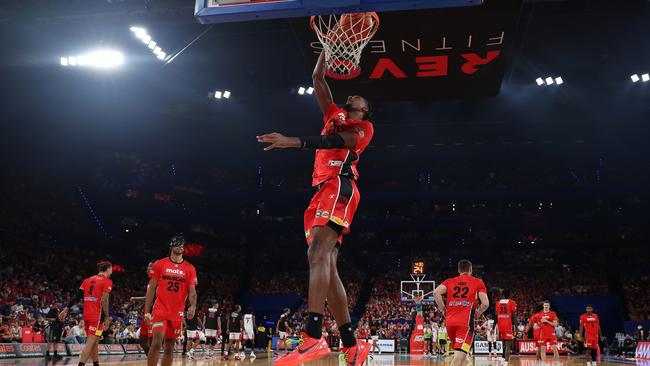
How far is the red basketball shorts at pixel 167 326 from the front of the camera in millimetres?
7781

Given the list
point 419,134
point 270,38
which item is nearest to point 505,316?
point 270,38

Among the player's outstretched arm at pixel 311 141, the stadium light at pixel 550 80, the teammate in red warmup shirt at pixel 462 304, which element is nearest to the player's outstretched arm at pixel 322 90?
the player's outstretched arm at pixel 311 141

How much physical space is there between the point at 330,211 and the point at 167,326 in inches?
169

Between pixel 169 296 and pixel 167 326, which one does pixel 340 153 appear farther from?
pixel 167 326

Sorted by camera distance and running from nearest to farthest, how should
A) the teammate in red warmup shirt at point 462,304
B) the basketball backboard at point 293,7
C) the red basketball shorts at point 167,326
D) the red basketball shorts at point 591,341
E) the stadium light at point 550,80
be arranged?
the basketball backboard at point 293,7
the red basketball shorts at point 167,326
the teammate in red warmup shirt at point 462,304
the red basketball shorts at point 591,341
the stadium light at point 550,80

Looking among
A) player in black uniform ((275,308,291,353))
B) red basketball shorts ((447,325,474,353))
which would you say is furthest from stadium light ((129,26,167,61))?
red basketball shorts ((447,325,474,353))

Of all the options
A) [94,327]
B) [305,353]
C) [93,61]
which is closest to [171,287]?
[94,327]

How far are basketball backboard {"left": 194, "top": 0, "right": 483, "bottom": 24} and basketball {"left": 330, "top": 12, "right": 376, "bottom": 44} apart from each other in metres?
0.24

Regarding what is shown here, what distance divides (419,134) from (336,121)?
30431mm

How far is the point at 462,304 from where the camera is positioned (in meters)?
8.52

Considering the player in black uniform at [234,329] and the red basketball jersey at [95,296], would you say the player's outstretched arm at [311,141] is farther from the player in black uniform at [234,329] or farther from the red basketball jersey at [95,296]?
the player in black uniform at [234,329]

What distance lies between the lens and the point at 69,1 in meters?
13.1

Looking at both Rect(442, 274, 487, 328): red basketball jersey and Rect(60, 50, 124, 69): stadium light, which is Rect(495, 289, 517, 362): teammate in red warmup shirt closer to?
Rect(442, 274, 487, 328): red basketball jersey

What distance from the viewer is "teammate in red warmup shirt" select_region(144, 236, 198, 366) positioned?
7.84m
